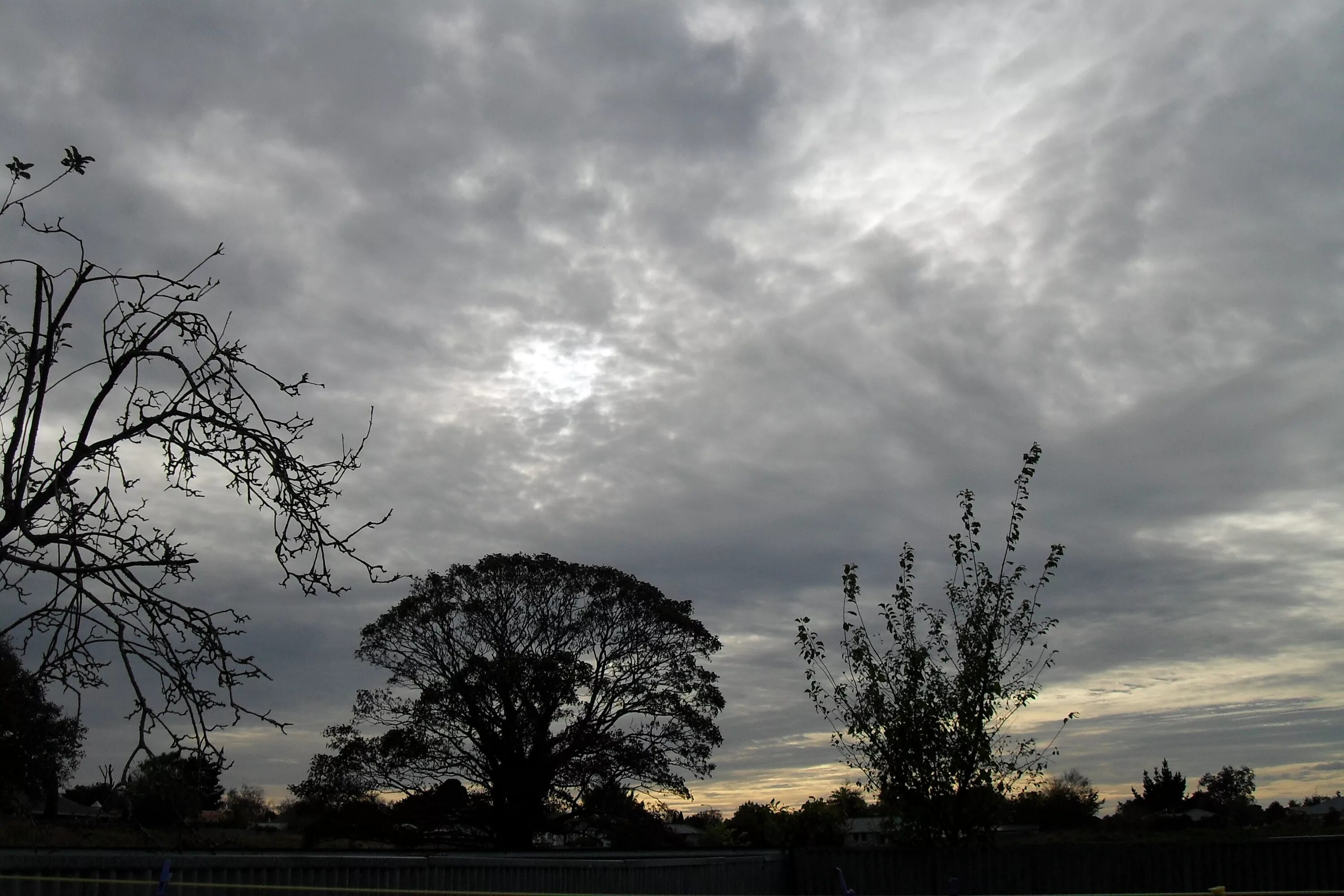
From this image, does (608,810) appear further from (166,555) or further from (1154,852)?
(166,555)

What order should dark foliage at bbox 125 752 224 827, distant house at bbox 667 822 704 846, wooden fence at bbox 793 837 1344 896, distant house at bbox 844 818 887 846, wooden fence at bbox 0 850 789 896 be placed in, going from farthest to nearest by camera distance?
distant house at bbox 667 822 704 846, distant house at bbox 844 818 887 846, wooden fence at bbox 793 837 1344 896, wooden fence at bbox 0 850 789 896, dark foliage at bbox 125 752 224 827

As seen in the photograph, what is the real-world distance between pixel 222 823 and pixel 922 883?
63.7 feet

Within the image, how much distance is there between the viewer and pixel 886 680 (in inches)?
635

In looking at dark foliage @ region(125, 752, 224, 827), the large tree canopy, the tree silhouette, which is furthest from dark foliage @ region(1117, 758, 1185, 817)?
dark foliage @ region(125, 752, 224, 827)

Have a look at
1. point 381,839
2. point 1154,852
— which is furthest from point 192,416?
point 381,839

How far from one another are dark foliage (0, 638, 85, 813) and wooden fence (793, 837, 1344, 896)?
40.4 feet

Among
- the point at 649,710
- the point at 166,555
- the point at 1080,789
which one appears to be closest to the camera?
the point at 166,555

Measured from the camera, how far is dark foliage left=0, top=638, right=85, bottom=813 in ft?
20.9

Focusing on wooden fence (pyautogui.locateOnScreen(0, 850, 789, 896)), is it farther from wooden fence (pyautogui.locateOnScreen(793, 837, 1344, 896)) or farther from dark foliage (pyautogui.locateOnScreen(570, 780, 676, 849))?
dark foliage (pyautogui.locateOnScreen(570, 780, 676, 849))

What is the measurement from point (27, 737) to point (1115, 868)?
15.6 m

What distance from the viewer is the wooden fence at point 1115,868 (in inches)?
616

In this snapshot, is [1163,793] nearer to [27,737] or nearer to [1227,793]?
[1227,793]

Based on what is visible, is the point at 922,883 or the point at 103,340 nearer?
the point at 103,340

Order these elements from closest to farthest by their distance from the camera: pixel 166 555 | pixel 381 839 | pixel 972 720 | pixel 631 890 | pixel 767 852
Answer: pixel 166 555 → pixel 631 890 → pixel 972 720 → pixel 767 852 → pixel 381 839
